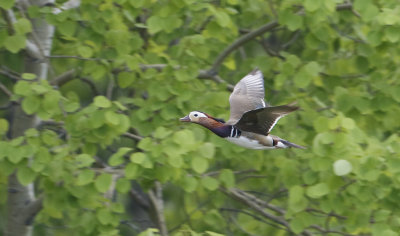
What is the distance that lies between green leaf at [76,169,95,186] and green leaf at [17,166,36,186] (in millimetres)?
335

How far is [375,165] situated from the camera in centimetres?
637

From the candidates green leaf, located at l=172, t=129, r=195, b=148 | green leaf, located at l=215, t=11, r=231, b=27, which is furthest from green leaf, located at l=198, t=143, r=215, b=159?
green leaf, located at l=215, t=11, r=231, b=27

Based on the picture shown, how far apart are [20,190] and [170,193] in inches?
144

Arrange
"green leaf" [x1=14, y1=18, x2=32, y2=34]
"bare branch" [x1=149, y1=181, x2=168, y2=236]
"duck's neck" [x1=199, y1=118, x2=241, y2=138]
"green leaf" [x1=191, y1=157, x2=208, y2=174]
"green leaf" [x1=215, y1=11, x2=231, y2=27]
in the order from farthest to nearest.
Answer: "bare branch" [x1=149, y1=181, x2=168, y2=236], "green leaf" [x1=215, y1=11, x2=231, y2=27], "green leaf" [x1=14, y1=18, x2=32, y2=34], "green leaf" [x1=191, y1=157, x2=208, y2=174], "duck's neck" [x1=199, y1=118, x2=241, y2=138]

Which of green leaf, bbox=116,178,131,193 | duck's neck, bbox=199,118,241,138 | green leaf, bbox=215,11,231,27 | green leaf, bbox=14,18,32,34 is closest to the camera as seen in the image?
duck's neck, bbox=199,118,241,138

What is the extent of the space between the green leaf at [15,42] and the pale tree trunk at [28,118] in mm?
405

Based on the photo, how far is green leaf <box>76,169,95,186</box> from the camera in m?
6.49

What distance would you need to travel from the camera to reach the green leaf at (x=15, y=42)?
22.4ft

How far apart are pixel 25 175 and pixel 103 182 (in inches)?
22.2

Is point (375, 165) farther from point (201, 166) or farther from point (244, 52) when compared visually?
point (244, 52)

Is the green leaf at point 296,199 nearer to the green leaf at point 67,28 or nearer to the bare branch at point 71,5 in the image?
the green leaf at point 67,28

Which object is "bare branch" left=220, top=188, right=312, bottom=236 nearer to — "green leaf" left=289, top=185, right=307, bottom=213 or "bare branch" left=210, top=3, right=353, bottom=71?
"green leaf" left=289, top=185, right=307, bottom=213

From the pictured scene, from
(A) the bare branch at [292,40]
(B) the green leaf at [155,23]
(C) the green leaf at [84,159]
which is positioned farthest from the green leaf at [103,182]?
(A) the bare branch at [292,40]

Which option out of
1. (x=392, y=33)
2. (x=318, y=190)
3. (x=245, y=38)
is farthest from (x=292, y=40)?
(x=318, y=190)
